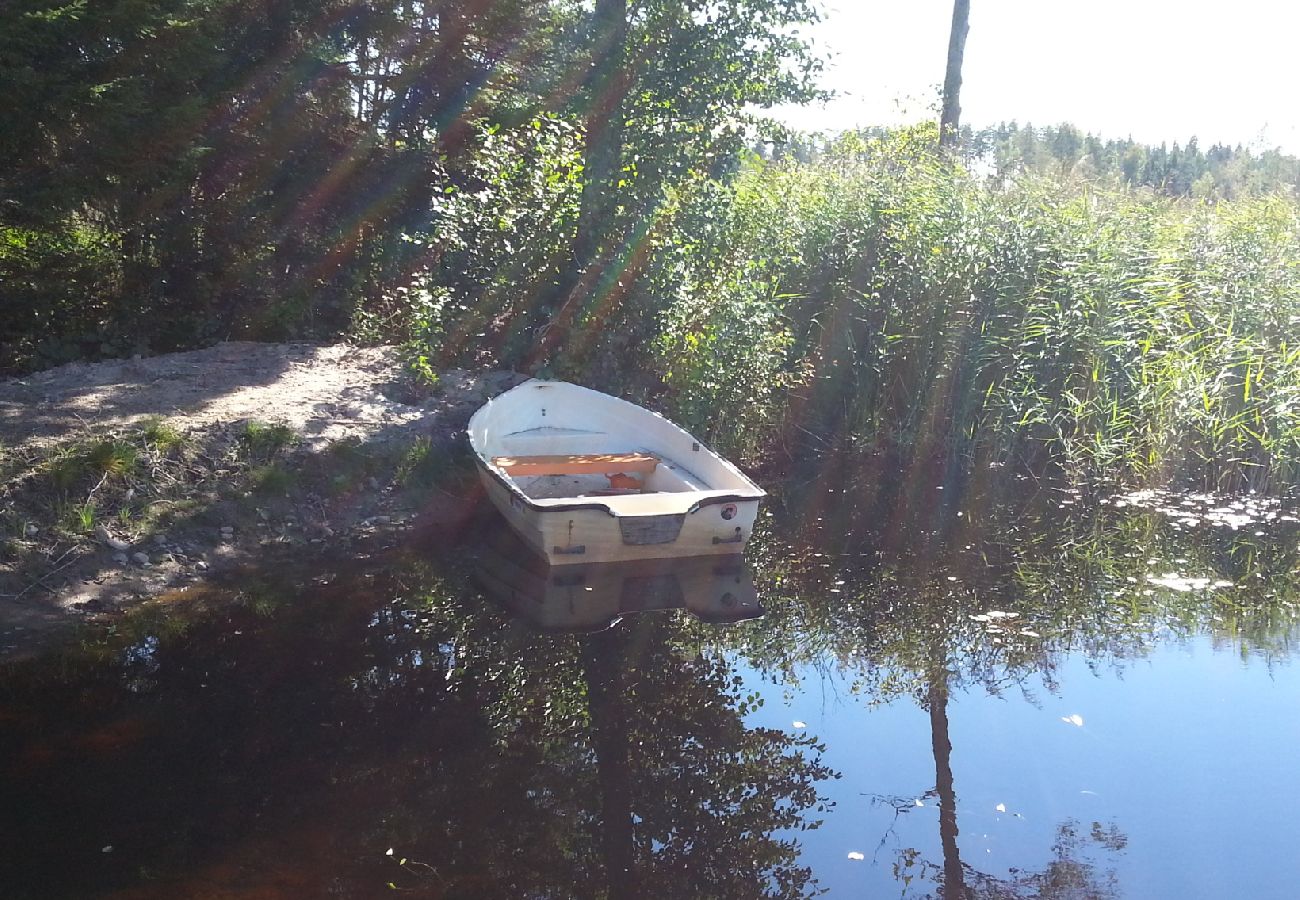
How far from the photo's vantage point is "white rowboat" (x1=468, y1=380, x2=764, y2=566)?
22.3 ft

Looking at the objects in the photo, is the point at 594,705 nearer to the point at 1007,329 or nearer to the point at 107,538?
the point at 107,538

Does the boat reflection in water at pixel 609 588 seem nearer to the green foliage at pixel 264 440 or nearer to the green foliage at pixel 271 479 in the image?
the green foliage at pixel 271 479

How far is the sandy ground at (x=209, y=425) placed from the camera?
6301 millimetres

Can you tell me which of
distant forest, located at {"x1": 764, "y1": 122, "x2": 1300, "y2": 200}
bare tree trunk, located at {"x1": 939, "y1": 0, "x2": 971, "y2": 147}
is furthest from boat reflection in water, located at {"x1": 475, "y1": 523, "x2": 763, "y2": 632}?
bare tree trunk, located at {"x1": 939, "y1": 0, "x2": 971, "y2": 147}

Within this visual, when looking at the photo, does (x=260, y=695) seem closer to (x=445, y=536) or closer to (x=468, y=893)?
(x=468, y=893)

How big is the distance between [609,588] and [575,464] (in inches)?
50.8

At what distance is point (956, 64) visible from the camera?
1410cm

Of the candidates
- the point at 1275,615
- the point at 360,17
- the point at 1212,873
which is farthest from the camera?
the point at 360,17

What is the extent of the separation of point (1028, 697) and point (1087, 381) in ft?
15.7

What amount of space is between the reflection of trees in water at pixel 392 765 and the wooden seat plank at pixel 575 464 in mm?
1644

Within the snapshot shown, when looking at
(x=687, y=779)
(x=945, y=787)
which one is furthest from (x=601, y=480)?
(x=945, y=787)

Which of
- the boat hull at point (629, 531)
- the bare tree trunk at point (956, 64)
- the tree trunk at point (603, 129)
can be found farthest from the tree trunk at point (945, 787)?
the bare tree trunk at point (956, 64)

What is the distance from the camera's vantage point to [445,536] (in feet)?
26.2

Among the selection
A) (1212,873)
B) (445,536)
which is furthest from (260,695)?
(1212,873)
